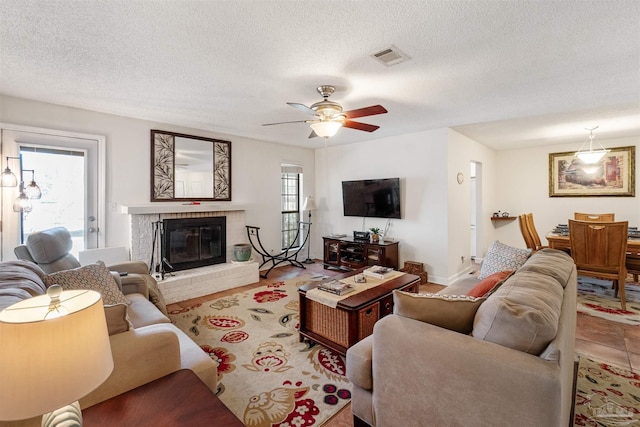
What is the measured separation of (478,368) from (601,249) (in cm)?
361

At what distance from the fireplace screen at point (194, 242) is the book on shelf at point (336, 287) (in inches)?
97.6

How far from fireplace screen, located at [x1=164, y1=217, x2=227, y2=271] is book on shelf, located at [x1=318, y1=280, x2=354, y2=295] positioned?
97.6 inches

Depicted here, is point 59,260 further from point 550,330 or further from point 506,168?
point 506,168

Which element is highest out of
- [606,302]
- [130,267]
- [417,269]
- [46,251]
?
[46,251]

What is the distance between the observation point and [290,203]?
20.0ft

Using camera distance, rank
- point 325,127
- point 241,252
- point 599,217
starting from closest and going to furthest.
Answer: point 325,127
point 241,252
point 599,217

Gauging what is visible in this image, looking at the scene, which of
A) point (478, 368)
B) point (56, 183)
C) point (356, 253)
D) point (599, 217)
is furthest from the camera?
point (356, 253)

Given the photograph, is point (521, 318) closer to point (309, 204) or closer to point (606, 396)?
point (606, 396)

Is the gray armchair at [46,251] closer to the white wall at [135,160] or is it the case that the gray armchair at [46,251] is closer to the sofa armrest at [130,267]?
the sofa armrest at [130,267]

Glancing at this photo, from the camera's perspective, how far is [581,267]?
3750 mm

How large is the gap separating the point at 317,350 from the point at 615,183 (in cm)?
625

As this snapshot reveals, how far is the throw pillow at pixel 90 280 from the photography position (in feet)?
6.73

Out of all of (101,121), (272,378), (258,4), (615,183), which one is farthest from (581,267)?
(101,121)

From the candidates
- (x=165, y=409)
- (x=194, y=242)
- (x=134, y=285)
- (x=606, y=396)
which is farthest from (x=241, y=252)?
(x=606, y=396)
